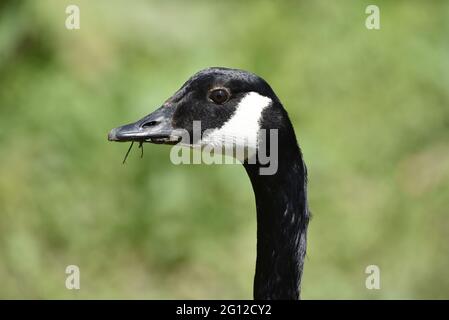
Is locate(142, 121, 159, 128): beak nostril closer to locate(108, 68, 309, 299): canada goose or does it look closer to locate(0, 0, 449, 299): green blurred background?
locate(108, 68, 309, 299): canada goose

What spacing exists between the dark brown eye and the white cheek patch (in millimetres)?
58

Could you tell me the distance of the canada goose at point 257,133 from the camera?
120 inches

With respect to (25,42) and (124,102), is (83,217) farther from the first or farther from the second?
(25,42)

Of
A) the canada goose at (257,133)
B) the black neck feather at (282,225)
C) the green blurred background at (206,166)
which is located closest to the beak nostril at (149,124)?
the canada goose at (257,133)

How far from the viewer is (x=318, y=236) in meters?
5.68

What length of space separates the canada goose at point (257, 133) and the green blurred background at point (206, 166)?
233 centimetres

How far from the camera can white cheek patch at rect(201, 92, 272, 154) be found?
306 centimetres

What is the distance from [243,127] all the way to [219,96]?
14cm

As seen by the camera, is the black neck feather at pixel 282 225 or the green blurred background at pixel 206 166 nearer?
the black neck feather at pixel 282 225

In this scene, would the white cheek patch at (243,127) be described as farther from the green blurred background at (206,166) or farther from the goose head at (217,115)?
the green blurred background at (206,166)
